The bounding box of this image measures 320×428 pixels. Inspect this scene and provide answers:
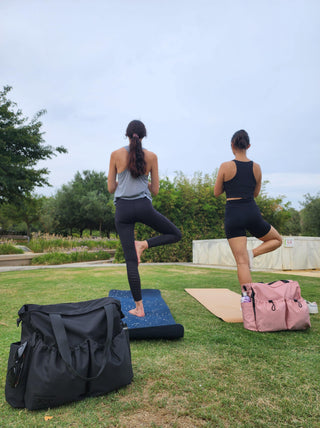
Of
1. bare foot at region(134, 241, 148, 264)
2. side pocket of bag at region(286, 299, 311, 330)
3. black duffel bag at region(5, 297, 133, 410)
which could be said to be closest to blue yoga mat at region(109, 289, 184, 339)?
bare foot at region(134, 241, 148, 264)

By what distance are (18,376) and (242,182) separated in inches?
102

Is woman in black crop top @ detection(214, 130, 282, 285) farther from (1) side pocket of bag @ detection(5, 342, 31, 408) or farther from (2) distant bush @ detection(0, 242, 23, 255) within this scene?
(2) distant bush @ detection(0, 242, 23, 255)

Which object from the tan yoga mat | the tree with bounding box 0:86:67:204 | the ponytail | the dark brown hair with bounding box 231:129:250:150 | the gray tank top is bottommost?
the tan yoga mat

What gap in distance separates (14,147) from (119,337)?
11655mm

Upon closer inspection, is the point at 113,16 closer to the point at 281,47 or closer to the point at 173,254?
the point at 281,47

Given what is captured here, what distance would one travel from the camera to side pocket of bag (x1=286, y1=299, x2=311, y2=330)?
2.62 m

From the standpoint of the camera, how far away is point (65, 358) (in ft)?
4.51

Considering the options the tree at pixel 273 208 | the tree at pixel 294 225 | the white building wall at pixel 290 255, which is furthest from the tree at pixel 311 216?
the white building wall at pixel 290 255

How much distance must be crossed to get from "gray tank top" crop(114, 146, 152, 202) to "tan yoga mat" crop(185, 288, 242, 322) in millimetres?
1673

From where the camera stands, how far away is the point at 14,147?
36.8ft

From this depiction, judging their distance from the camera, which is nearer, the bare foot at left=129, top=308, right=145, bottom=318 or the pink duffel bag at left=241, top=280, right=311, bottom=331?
the pink duffel bag at left=241, top=280, right=311, bottom=331

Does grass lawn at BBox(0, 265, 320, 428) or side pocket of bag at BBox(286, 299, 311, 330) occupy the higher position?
side pocket of bag at BBox(286, 299, 311, 330)

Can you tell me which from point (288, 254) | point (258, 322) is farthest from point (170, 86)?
point (258, 322)

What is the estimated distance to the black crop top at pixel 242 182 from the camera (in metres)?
3.03
